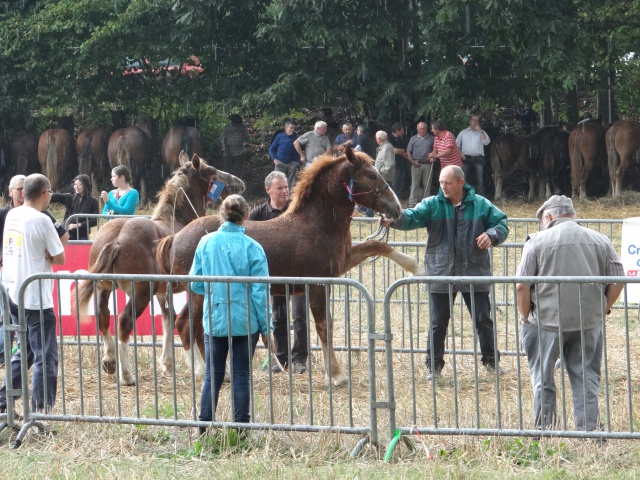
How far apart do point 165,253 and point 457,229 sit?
2.40 m

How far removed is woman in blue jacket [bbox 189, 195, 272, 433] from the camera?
7.70 m

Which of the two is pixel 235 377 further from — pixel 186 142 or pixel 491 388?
pixel 186 142

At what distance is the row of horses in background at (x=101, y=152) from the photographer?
25250 mm

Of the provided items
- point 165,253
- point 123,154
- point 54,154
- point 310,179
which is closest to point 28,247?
point 165,253

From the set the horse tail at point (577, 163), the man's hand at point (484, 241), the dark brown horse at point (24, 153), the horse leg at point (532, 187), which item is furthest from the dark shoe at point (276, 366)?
the dark brown horse at point (24, 153)

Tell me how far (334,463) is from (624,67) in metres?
18.9

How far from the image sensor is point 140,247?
10.3 metres

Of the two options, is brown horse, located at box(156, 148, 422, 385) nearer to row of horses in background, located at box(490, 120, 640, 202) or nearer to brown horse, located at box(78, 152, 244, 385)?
brown horse, located at box(78, 152, 244, 385)

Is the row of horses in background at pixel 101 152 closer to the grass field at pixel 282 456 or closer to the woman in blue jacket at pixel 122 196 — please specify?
the woman in blue jacket at pixel 122 196

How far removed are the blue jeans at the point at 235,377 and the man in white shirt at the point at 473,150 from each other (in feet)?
48.7

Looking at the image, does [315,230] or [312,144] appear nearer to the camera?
[315,230]

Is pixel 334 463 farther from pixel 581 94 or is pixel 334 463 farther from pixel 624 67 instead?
pixel 581 94

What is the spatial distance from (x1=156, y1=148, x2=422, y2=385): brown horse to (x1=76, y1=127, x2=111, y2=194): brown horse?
16.2 metres

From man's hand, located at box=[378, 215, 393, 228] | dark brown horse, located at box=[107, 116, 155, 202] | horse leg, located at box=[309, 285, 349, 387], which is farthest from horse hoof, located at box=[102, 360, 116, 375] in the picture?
dark brown horse, located at box=[107, 116, 155, 202]
